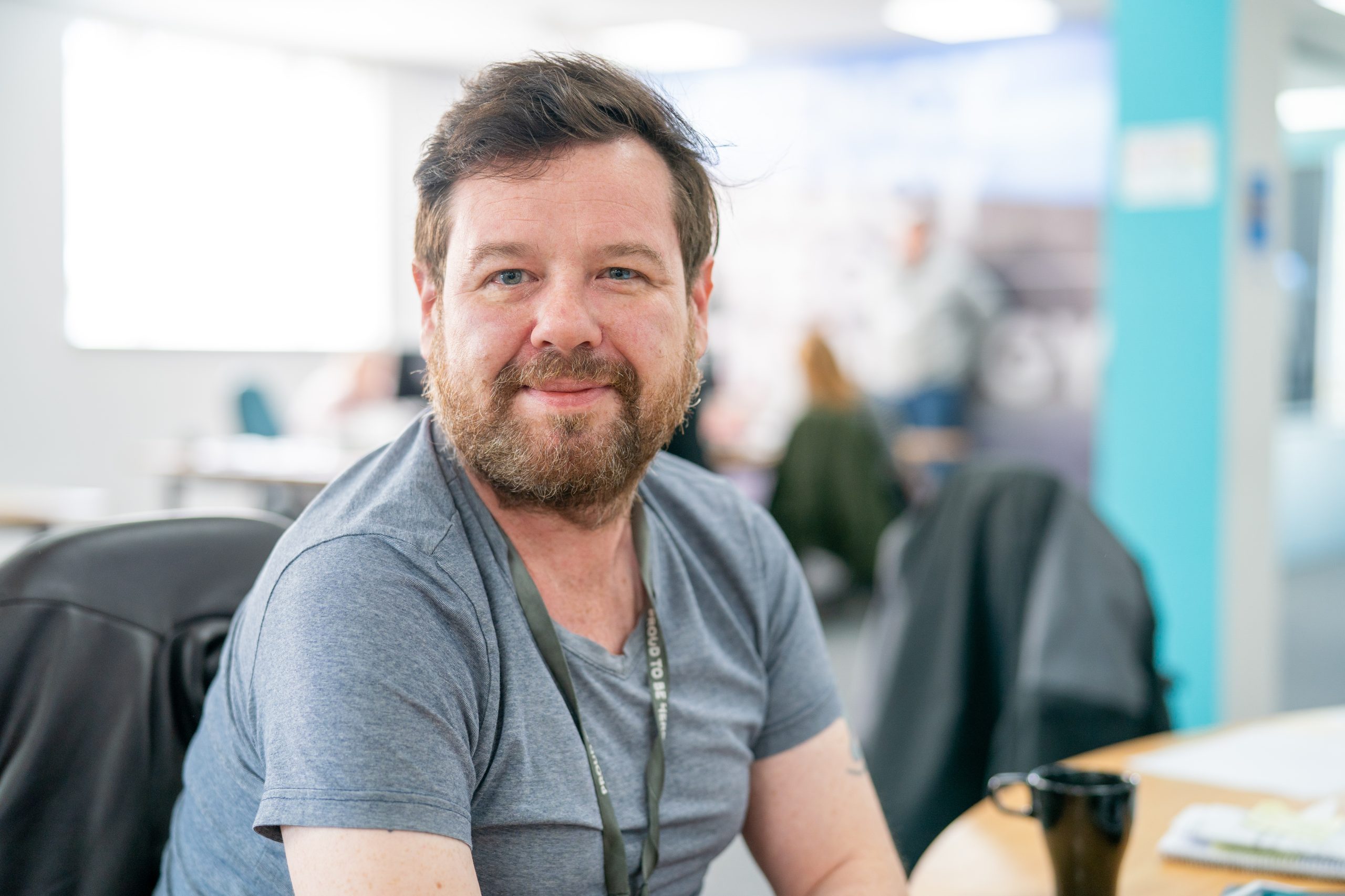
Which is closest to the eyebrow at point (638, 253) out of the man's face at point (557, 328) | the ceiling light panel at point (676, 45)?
the man's face at point (557, 328)

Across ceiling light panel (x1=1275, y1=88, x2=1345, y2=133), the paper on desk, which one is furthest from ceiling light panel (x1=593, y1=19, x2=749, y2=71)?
the paper on desk

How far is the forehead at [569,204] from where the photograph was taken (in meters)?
1.07

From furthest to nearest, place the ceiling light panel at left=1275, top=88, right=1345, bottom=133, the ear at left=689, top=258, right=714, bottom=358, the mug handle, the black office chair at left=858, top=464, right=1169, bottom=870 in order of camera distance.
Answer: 1. the ceiling light panel at left=1275, top=88, right=1345, bottom=133
2. the black office chair at left=858, top=464, right=1169, bottom=870
3. the ear at left=689, top=258, right=714, bottom=358
4. the mug handle

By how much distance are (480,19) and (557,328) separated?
7.06 metres

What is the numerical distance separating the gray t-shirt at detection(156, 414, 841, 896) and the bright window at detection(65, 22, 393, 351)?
7.33 metres

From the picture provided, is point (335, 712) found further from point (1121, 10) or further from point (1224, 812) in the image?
point (1121, 10)

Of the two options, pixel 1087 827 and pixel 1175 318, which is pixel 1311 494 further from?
pixel 1087 827

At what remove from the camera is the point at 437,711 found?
926 mm

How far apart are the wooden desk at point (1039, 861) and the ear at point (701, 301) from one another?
54 centimetres

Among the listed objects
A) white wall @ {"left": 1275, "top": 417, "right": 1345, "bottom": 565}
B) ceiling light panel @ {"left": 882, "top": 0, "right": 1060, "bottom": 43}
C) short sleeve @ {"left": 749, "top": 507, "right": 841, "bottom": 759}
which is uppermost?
ceiling light panel @ {"left": 882, "top": 0, "right": 1060, "bottom": 43}

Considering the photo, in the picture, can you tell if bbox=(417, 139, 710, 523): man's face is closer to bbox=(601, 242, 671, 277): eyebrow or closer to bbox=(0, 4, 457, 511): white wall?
bbox=(601, 242, 671, 277): eyebrow

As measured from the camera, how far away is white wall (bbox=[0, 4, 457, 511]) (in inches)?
285

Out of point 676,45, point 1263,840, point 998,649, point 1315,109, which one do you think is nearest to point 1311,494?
point 1315,109

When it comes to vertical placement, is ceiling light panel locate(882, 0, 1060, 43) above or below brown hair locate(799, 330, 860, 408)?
above
